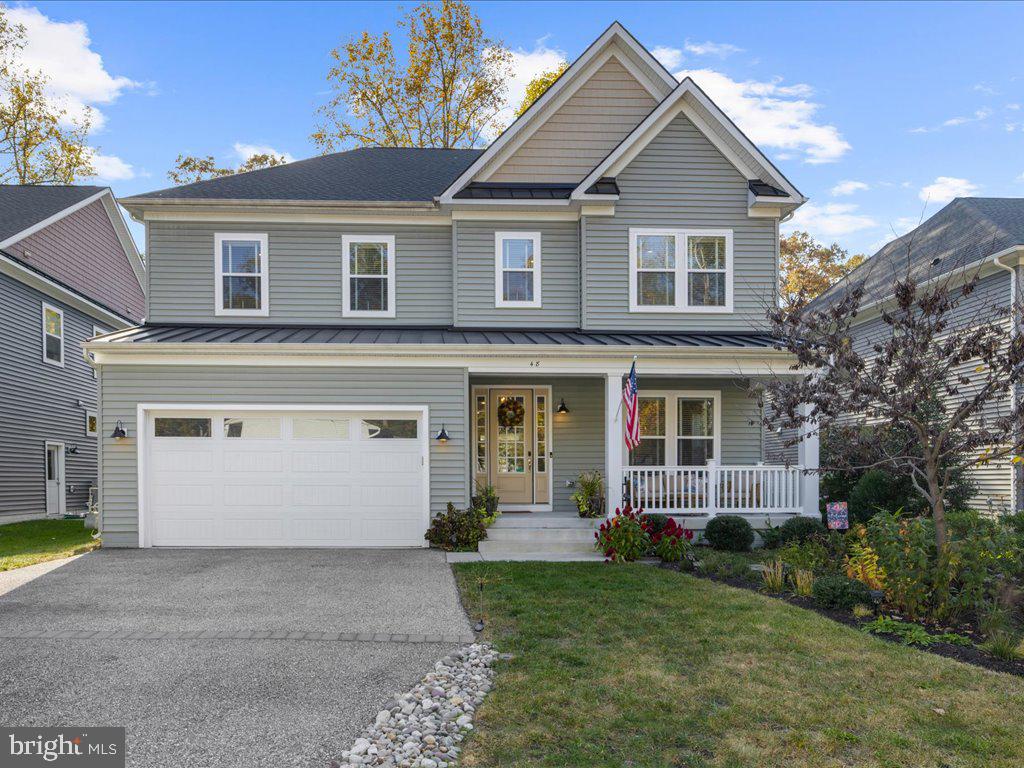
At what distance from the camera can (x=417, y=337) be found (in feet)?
38.9

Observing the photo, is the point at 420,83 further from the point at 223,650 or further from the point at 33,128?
the point at 223,650

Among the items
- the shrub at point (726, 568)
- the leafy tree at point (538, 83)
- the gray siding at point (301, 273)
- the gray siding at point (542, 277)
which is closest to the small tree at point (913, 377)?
the shrub at point (726, 568)

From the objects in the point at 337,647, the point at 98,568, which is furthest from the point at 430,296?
the point at 337,647

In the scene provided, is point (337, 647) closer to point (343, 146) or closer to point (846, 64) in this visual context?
point (846, 64)

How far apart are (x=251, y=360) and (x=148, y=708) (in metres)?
7.03

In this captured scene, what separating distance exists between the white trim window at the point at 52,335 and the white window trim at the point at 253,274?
7.21 m

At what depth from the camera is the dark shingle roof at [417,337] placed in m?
11.2

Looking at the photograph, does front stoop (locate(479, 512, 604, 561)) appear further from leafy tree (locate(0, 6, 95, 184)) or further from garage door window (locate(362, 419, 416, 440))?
leafy tree (locate(0, 6, 95, 184))

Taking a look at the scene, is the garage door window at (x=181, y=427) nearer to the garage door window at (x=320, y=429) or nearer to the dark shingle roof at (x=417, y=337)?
the dark shingle roof at (x=417, y=337)

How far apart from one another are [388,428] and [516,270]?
3.88 meters

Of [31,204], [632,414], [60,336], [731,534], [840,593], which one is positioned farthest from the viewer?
[31,204]

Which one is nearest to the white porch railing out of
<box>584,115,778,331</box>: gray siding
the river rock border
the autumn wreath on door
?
the autumn wreath on door

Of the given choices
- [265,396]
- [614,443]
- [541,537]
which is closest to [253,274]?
[265,396]

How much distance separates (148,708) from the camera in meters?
4.52
